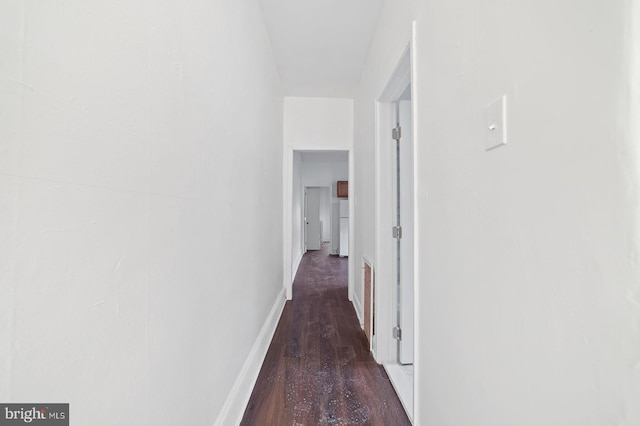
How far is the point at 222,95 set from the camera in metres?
1.23

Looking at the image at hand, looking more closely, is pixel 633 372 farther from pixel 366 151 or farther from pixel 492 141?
pixel 366 151

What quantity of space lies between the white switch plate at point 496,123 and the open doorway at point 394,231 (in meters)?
1.20

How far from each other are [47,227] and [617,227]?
3.16 feet

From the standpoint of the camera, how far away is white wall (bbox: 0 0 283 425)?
409 millimetres

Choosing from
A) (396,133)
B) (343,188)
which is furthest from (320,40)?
(343,188)

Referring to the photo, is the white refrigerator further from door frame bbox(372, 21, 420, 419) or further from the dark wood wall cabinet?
door frame bbox(372, 21, 420, 419)

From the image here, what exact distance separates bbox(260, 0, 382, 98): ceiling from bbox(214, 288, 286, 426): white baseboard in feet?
8.01

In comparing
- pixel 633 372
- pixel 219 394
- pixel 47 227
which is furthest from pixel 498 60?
pixel 219 394

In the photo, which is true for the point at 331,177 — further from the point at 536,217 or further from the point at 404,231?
the point at 536,217

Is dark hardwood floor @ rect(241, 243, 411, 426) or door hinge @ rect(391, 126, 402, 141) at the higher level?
door hinge @ rect(391, 126, 402, 141)

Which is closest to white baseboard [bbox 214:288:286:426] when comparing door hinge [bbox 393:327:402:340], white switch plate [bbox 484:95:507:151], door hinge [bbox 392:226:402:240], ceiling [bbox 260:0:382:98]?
door hinge [bbox 393:327:402:340]

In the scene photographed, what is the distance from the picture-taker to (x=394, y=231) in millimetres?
1971

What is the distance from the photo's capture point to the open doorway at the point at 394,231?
76.5 inches

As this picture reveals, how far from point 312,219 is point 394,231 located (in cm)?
609
